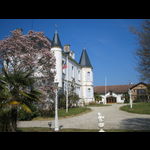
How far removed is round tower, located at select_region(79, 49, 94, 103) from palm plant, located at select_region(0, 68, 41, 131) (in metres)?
20.7

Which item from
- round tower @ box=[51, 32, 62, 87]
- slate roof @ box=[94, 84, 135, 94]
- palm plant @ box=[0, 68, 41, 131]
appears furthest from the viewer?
slate roof @ box=[94, 84, 135, 94]

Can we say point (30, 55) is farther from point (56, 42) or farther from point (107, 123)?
point (107, 123)

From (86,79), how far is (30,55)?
1526cm

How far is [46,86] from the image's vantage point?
12141 millimetres

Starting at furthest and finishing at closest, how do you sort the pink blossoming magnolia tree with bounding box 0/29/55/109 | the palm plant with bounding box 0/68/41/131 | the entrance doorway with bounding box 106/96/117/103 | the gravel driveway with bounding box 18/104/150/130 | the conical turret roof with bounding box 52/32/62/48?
1. the entrance doorway with bounding box 106/96/117/103
2. the conical turret roof with bounding box 52/32/62/48
3. the pink blossoming magnolia tree with bounding box 0/29/55/109
4. the gravel driveway with bounding box 18/104/150/130
5. the palm plant with bounding box 0/68/41/131

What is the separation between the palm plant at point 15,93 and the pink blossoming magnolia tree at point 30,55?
617 cm

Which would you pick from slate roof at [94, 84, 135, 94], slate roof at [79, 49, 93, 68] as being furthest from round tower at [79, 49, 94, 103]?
slate roof at [94, 84, 135, 94]

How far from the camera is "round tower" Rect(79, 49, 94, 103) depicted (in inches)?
1017

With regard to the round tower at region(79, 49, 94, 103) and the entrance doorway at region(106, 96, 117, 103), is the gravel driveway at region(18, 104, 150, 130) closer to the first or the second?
the round tower at region(79, 49, 94, 103)
